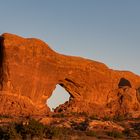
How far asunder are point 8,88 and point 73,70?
10.2 metres

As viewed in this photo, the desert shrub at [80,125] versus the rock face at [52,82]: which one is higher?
the rock face at [52,82]

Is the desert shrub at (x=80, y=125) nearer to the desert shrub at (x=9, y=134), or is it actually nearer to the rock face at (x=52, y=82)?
the rock face at (x=52, y=82)

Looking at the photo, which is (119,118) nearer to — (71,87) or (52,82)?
(71,87)

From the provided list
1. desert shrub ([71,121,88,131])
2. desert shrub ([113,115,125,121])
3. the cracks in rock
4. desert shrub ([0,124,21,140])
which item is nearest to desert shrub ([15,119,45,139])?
desert shrub ([0,124,21,140])

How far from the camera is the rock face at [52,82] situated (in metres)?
52.8

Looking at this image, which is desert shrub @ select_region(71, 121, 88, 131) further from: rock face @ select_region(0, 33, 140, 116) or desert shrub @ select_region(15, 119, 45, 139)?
desert shrub @ select_region(15, 119, 45, 139)

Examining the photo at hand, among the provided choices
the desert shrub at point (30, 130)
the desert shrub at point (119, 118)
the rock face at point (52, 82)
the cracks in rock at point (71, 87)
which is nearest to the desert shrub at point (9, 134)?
the desert shrub at point (30, 130)

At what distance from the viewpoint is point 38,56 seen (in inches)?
2160

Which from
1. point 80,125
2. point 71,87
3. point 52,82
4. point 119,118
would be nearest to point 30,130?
point 80,125

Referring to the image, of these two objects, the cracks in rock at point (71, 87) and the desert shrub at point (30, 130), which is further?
the cracks in rock at point (71, 87)

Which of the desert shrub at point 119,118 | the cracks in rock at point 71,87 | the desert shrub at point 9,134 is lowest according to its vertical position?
Answer: the desert shrub at point 9,134

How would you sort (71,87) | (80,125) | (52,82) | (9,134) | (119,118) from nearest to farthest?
(9,134), (80,125), (119,118), (52,82), (71,87)

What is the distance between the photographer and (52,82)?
57281 mm

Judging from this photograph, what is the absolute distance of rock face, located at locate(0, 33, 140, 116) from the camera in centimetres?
5284
